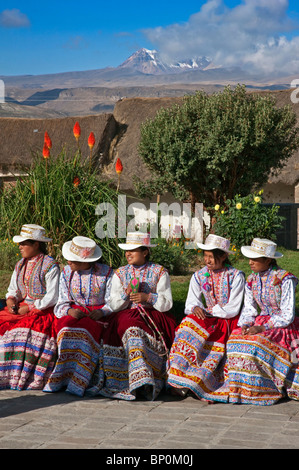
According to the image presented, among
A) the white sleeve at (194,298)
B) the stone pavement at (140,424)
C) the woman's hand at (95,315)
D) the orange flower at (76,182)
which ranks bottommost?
the stone pavement at (140,424)

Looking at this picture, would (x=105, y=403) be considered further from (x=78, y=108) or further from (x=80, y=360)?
(x=78, y=108)

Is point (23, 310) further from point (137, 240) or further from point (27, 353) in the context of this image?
point (137, 240)

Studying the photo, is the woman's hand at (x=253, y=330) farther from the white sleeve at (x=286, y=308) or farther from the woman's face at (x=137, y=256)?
the woman's face at (x=137, y=256)

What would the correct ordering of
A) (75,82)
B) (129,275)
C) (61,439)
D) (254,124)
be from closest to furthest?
(61,439) → (129,275) → (254,124) → (75,82)

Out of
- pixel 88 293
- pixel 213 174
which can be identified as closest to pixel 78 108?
pixel 213 174

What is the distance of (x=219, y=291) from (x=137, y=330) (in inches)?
31.6

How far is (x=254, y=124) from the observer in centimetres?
1221

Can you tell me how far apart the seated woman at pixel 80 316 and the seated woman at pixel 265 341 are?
46.5 inches

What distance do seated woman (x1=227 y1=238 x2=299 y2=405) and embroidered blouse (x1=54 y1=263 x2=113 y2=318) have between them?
1.27 metres

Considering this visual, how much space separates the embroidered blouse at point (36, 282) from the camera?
602cm

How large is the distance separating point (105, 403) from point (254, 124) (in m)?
8.08

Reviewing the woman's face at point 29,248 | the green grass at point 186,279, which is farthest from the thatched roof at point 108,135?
the woman's face at point 29,248
